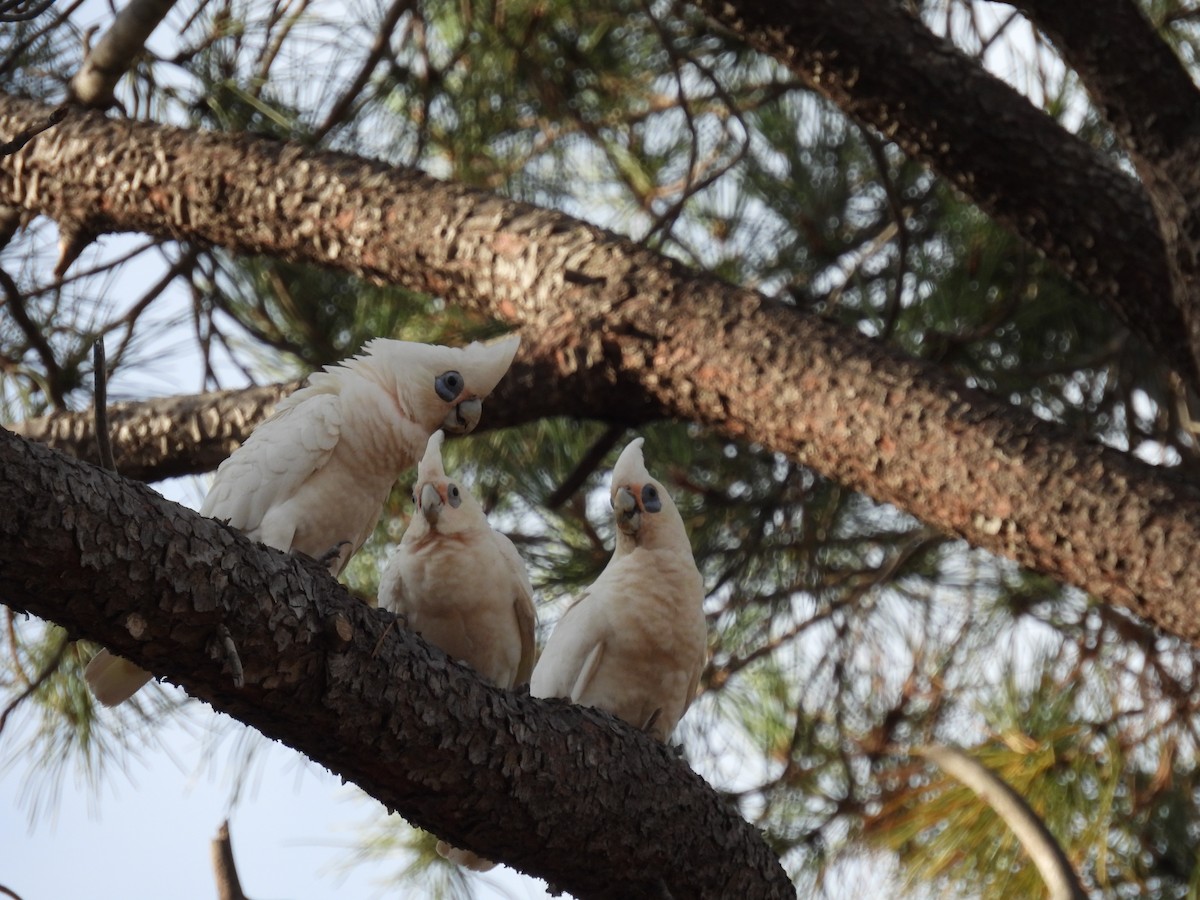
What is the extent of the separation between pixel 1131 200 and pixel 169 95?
251 centimetres

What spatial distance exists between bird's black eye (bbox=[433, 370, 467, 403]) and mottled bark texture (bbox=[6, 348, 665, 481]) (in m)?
0.43

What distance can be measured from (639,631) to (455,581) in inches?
18.2

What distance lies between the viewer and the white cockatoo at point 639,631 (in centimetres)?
285

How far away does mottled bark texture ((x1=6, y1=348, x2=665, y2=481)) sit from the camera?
10.3 feet

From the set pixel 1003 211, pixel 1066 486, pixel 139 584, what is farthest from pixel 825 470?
pixel 139 584

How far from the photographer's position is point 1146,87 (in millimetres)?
2709

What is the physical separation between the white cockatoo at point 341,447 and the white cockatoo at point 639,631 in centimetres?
46

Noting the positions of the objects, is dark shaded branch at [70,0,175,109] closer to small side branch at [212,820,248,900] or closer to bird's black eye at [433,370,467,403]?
bird's black eye at [433,370,467,403]

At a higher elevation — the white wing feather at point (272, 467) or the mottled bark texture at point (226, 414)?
the mottled bark texture at point (226, 414)

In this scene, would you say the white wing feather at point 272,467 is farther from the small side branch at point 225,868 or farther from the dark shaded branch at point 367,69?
the dark shaded branch at point 367,69

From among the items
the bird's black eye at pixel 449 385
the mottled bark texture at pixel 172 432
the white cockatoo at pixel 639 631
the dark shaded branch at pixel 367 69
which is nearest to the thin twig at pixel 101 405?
the bird's black eye at pixel 449 385

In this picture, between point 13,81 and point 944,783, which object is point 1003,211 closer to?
point 944,783

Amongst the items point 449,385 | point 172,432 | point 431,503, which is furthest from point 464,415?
point 172,432

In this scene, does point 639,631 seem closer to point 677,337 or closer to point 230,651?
point 677,337
